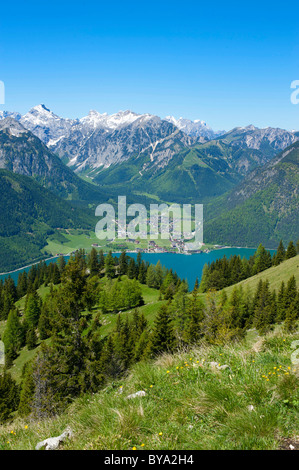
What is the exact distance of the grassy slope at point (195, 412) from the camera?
5.07 meters

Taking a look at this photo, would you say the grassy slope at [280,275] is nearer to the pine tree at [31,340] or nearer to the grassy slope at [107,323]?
the grassy slope at [107,323]

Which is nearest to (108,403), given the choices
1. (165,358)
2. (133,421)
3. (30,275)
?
(133,421)

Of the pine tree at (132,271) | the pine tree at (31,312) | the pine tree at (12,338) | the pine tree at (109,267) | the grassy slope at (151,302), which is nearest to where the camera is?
the grassy slope at (151,302)

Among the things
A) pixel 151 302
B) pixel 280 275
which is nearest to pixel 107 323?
pixel 151 302

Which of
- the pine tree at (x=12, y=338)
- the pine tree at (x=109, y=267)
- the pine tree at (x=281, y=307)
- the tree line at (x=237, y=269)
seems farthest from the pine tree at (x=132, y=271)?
the pine tree at (x=281, y=307)

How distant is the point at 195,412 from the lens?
6.11m

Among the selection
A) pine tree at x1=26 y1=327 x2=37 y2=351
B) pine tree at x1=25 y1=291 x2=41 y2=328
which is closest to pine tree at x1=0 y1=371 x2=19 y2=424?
pine tree at x1=26 y1=327 x2=37 y2=351

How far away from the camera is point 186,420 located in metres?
5.88

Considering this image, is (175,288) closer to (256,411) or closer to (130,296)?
(130,296)

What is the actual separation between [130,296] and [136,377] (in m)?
66.1

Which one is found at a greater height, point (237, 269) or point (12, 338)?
point (237, 269)

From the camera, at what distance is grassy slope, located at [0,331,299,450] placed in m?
5.07

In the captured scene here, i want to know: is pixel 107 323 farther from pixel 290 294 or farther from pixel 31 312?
pixel 290 294

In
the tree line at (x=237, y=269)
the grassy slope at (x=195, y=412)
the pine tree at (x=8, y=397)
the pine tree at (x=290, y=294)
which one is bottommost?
the pine tree at (x=8, y=397)
